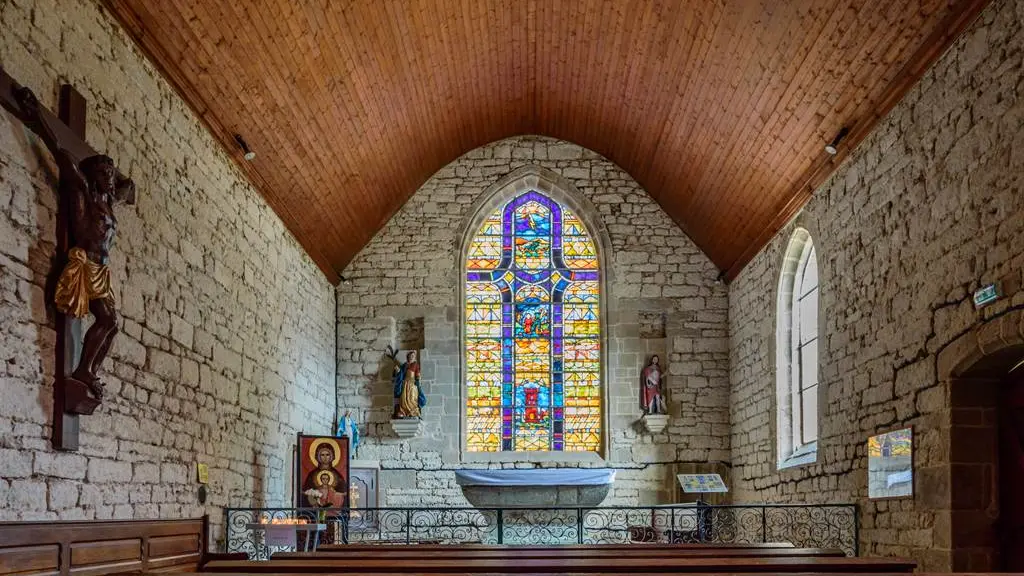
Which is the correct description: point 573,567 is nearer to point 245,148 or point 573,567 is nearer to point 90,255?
point 90,255

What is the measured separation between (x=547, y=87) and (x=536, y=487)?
173 inches

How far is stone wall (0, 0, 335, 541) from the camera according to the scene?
532cm

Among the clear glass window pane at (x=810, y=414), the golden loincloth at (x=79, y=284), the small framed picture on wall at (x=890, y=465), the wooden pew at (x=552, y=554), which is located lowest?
the wooden pew at (x=552, y=554)

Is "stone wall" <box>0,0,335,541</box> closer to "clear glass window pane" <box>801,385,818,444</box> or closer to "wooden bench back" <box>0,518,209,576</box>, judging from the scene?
"wooden bench back" <box>0,518,209,576</box>

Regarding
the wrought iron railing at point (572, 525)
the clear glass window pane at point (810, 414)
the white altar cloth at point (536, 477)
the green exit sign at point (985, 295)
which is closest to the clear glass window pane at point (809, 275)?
the clear glass window pane at point (810, 414)

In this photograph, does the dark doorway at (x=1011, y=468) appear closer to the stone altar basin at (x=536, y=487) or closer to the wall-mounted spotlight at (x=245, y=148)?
the stone altar basin at (x=536, y=487)

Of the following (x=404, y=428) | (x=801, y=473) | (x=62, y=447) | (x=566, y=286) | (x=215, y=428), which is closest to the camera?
(x=62, y=447)

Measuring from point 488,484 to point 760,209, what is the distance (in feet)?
13.4

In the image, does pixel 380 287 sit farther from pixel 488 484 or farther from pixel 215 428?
pixel 215 428

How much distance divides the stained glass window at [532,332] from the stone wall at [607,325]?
0.32m

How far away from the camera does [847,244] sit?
29.1 feet

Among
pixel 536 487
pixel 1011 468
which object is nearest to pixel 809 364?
pixel 536 487

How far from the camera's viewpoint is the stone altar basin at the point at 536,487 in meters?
11.8

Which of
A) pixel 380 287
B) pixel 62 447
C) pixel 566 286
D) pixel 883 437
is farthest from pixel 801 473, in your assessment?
pixel 62 447
